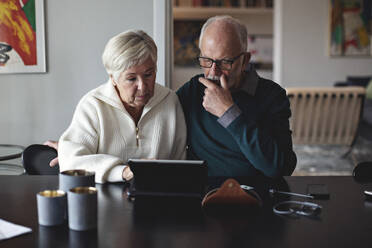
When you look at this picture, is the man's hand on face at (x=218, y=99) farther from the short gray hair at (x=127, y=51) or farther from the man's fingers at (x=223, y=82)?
the short gray hair at (x=127, y=51)

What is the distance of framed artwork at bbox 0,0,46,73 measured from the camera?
92.1 inches

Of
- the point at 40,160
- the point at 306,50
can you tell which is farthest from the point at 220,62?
the point at 306,50

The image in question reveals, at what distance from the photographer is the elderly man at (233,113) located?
174cm

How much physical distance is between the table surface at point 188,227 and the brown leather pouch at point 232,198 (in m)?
0.04

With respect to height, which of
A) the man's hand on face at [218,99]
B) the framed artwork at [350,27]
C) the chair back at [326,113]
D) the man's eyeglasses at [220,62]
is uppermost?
the framed artwork at [350,27]

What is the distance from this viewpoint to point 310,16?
298 inches

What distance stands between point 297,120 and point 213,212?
4.28 meters

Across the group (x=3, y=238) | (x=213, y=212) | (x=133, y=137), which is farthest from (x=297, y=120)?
(x=3, y=238)

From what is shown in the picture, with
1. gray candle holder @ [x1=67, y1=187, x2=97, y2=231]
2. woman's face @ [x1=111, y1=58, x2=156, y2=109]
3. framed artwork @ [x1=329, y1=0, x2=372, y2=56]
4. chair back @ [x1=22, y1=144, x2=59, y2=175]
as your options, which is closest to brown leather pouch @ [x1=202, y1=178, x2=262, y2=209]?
gray candle holder @ [x1=67, y1=187, x2=97, y2=231]

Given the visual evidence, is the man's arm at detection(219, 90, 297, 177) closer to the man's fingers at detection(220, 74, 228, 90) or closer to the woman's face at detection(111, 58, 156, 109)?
the man's fingers at detection(220, 74, 228, 90)

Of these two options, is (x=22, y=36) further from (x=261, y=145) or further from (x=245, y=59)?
(x=261, y=145)

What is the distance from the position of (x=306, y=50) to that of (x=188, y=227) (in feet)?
23.1

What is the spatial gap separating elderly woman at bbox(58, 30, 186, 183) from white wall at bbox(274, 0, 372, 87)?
6.03 meters

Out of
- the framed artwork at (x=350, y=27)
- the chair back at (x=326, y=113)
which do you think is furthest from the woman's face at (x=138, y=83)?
the framed artwork at (x=350, y=27)
